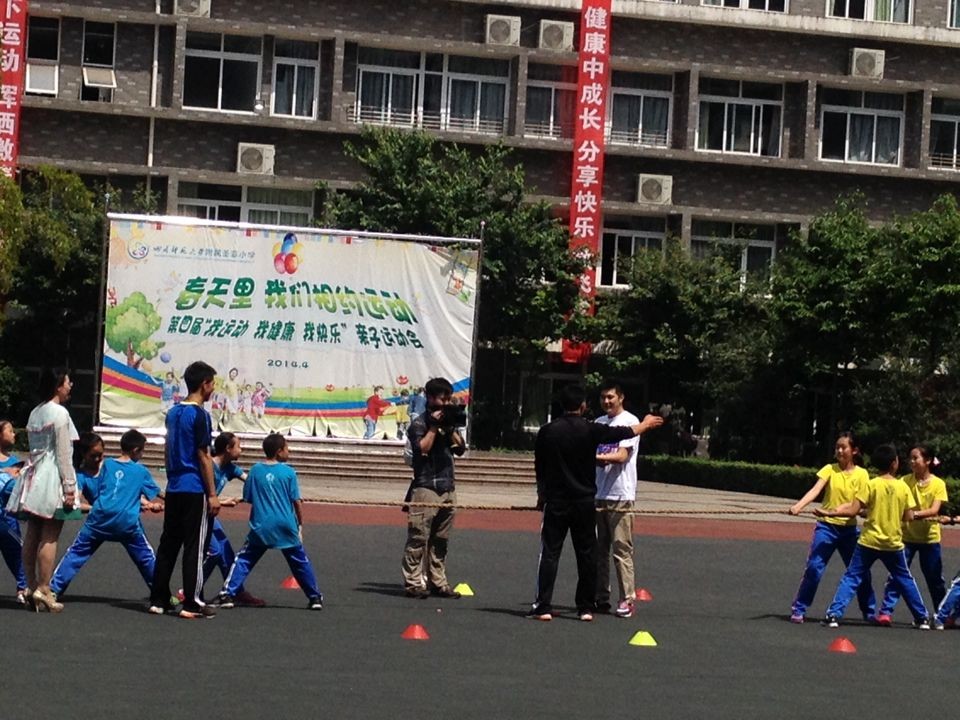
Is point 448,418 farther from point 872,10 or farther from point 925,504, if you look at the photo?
point 872,10

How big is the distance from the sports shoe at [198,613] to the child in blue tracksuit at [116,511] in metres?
0.67

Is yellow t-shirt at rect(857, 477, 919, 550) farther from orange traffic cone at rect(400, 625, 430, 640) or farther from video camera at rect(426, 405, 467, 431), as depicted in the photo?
orange traffic cone at rect(400, 625, 430, 640)

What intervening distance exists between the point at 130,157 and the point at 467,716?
34.1 metres

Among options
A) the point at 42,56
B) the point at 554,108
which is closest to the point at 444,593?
the point at 42,56

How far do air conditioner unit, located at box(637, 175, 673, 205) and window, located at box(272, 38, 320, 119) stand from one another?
8.21 meters

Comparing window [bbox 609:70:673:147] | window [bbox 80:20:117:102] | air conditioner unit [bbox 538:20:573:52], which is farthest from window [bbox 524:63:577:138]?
window [bbox 80:20:117:102]

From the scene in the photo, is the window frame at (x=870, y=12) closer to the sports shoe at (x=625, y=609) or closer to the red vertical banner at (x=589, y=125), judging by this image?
the red vertical banner at (x=589, y=125)

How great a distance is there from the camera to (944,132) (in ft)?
149

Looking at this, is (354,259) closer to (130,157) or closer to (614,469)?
(130,157)

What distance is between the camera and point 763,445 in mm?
39875

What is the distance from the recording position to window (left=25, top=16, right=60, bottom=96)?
40.9 m

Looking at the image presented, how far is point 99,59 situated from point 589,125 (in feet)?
38.7

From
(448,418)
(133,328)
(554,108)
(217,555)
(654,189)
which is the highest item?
(554,108)

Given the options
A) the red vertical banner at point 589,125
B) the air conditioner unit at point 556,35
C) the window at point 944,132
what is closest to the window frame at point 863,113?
the window at point 944,132
